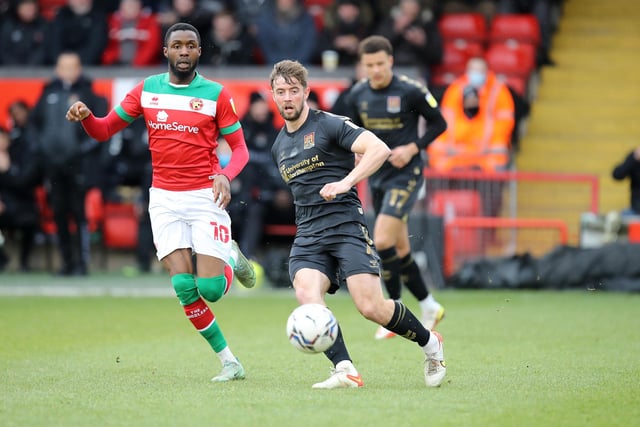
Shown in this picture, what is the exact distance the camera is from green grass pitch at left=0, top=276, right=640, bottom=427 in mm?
6992

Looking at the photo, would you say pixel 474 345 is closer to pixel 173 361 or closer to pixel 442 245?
pixel 173 361

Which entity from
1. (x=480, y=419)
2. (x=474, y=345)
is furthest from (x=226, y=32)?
(x=480, y=419)

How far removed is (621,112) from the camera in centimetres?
2003

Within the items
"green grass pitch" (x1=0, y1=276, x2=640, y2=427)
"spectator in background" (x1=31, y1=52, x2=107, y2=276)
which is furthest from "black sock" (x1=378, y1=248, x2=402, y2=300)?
"spectator in background" (x1=31, y1=52, x2=107, y2=276)

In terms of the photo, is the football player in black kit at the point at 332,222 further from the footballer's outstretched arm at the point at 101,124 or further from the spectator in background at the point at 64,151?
the spectator in background at the point at 64,151

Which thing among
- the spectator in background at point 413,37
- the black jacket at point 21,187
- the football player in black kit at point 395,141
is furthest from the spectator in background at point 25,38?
the football player in black kit at point 395,141

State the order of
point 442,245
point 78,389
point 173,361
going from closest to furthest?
point 78,389, point 173,361, point 442,245

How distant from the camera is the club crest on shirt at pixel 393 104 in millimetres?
11492

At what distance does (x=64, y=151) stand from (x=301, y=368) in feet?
29.7

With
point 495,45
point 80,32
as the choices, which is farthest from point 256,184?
point 495,45

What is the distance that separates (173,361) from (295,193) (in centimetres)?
206

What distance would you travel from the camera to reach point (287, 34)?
18.9 m

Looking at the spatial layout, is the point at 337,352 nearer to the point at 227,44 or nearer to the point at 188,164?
the point at 188,164

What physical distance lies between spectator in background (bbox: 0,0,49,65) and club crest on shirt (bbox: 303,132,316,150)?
12475 mm
